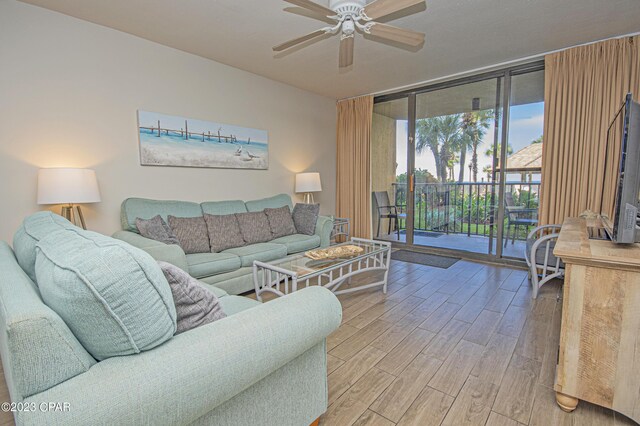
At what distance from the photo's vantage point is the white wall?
2434mm

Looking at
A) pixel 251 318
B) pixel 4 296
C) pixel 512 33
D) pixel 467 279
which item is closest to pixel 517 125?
pixel 512 33

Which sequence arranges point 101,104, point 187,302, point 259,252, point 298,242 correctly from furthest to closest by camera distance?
point 298,242 → point 259,252 → point 101,104 → point 187,302

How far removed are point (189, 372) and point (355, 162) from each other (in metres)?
4.66

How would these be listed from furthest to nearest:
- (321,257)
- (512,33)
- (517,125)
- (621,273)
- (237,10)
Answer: (517,125)
(512,33)
(321,257)
(237,10)
(621,273)

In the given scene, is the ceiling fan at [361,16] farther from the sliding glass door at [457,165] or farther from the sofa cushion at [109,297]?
the sliding glass door at [457,165]

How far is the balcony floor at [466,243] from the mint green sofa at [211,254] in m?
1.92

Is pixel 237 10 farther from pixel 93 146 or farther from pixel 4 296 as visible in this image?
pixel 4 296

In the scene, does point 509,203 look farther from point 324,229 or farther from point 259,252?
point 259,252

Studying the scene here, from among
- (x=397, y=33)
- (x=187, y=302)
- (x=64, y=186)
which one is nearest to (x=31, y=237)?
(x=187, y=302)

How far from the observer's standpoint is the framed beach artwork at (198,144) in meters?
3.16

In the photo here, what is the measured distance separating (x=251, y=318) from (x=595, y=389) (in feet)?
5.28

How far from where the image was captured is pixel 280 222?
3.79 m

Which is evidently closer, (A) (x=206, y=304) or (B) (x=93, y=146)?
(A) (x=206, y=304)

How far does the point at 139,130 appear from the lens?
10.1 ft
